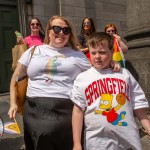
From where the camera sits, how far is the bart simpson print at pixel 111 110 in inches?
88.6

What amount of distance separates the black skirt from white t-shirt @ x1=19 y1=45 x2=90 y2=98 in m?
0.07

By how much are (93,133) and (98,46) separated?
0.69 meters

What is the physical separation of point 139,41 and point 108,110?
416cm

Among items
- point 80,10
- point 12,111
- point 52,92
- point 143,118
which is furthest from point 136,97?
point 80,10

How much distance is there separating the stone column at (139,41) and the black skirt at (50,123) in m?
3.28

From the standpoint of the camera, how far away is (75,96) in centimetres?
239

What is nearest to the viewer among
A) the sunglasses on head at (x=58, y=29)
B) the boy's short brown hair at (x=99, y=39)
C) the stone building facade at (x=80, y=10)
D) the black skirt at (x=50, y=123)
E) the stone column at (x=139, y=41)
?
the boy's short brown hair at (x=99, y=39)

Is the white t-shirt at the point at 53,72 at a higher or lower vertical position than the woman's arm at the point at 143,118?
higher

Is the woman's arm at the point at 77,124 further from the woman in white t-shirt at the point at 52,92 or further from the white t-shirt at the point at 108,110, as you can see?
the woman in white t-shirt at the point at 52,92

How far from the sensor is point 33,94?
265 cm

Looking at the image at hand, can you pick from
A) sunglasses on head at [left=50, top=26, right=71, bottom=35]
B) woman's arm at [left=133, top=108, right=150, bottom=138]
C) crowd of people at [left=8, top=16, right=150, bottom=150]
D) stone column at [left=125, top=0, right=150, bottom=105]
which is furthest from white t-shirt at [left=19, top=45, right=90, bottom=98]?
stone column at [left=125, top=0, right=150, bottom=105]

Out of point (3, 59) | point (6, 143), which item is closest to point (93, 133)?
point (6, 143)

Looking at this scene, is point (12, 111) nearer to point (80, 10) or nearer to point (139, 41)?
point (139, 41)

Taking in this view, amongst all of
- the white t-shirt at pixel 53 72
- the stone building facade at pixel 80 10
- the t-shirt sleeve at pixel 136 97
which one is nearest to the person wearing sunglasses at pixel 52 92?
the white t-shirt at pixel 53 72
